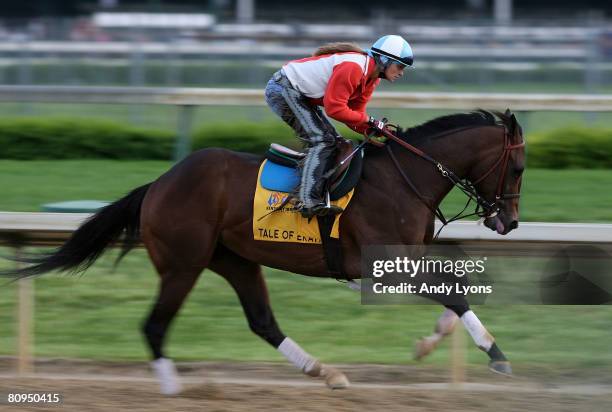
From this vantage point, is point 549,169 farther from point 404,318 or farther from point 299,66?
point 299,66

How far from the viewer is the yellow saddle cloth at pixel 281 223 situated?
5.42 m

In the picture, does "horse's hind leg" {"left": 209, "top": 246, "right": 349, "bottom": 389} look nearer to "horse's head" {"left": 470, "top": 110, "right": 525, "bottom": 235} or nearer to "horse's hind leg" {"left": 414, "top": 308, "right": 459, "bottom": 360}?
"horse's hind leg" {"left": 414, "top": 308, "right": 459, "bottom": 360}

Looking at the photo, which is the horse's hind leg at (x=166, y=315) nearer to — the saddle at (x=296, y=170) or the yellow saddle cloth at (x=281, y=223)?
the yellow saddle cloth at (x=281, y=223)

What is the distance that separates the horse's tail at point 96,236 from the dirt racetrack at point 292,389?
0.63 metres

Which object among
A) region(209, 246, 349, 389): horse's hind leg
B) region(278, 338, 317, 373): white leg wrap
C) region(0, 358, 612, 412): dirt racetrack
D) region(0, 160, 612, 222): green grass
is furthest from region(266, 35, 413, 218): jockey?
region(0, 160, 612, 222): green grass

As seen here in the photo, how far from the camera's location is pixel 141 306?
23.6 feet

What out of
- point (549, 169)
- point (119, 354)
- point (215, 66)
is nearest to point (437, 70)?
point (215, 66)

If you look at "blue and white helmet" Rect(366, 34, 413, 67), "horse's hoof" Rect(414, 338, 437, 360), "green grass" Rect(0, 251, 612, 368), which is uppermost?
"blue and white helmet" Rect(366, 34, 413, 67)

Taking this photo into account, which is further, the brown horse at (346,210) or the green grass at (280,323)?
the green grass at (280,323)

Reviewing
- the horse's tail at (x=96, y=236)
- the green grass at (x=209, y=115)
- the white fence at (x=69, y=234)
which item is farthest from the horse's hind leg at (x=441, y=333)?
the green grass at (x=209, y=115)

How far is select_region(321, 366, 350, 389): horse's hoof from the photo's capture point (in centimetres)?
541

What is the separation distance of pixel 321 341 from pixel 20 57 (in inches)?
385

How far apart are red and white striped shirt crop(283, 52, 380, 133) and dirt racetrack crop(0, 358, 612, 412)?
142 cm

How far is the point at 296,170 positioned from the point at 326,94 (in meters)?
0.44
